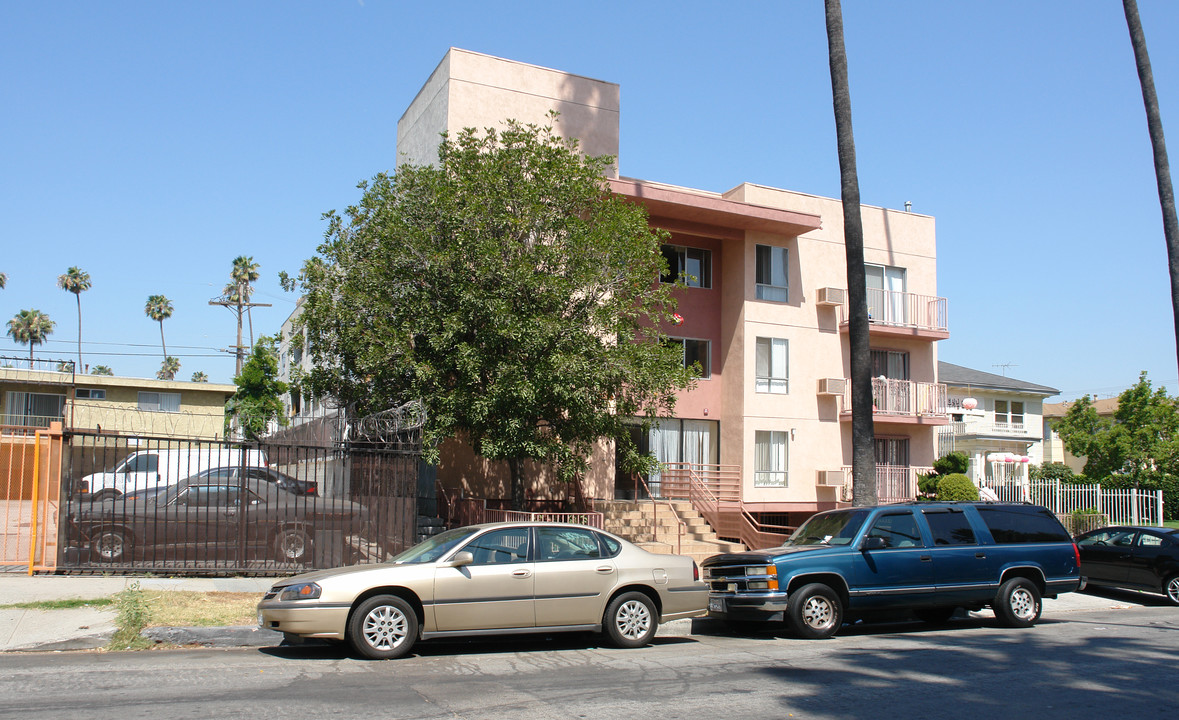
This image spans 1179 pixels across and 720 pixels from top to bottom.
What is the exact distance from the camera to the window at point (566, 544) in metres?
10.5

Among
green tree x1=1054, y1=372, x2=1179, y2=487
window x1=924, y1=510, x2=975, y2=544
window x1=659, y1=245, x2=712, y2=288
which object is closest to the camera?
window x1=924, y1=510, x2=975, y2=544

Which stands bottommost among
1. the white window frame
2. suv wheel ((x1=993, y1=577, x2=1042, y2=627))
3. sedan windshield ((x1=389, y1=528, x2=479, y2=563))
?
suv wheel ((x1=993, y1=577, x2=1042, y2=627))

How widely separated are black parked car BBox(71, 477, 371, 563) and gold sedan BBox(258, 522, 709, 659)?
15.0 feet

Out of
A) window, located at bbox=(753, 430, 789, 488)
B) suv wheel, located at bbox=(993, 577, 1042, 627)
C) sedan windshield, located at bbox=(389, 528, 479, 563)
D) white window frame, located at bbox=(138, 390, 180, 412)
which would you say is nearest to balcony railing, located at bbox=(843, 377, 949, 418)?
window, located at bbox=(753, 430, 789, 488)

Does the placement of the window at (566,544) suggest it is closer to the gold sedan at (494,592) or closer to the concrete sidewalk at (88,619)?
the gold sedan at (494,592)

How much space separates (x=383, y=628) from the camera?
949cm

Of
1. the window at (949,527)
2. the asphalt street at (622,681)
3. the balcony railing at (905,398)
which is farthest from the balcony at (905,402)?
the asphalt street at (622,681)

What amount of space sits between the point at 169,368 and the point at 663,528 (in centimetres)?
7471

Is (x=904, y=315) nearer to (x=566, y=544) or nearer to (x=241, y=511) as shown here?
(x=566, y=544)

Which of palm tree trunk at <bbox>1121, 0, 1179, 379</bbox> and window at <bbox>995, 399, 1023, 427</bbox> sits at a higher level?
palm tree trunk at <bbox>1121, 0, 1179, 379</bbox>

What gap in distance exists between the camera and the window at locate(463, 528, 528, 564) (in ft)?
33.6

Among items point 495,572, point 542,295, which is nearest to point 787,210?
point 542,295

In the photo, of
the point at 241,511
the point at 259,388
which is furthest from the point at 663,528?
the point at 259,388

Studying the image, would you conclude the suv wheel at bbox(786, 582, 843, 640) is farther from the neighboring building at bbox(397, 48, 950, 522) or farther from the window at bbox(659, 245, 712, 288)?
the window at bbox(659, 245, 712, 288)
